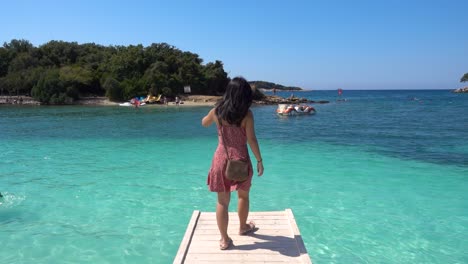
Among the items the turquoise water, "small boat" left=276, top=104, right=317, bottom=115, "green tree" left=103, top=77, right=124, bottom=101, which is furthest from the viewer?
"green tree" left=103, top=77, right=124, bottom=101

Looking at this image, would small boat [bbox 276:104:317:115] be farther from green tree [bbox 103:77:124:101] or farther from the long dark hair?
the long dark hair

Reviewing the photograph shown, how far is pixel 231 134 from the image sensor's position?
4059mm

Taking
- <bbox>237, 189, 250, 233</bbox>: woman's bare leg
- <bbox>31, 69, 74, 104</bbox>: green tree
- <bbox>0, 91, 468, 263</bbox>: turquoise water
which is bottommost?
<bbox>0, 91, 468, 263</bbox>: turquoise water

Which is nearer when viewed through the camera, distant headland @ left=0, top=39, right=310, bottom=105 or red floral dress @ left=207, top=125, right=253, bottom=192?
red floral dress @ left=207, top=125, right=253, bottom=192

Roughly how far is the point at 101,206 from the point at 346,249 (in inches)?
205

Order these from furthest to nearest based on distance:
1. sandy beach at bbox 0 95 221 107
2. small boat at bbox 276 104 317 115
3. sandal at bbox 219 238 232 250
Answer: sandy beach at bbox 0 95 221 107 < small boat at bbox 276 104 317 115 < sandal at bbox 219 238 232 250

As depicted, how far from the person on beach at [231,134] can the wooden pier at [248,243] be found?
0.20 metres

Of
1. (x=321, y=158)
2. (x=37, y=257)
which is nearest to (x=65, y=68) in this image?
(x=321, y=158)

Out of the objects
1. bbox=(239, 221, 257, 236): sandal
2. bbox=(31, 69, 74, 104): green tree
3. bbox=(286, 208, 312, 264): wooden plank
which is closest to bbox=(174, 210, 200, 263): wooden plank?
bbox=(239, 221, 257, 236): sandal

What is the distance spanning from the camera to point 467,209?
795 cm

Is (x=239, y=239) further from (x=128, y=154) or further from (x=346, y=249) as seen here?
(x=128, y=154)

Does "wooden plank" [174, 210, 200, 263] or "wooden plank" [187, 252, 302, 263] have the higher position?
"wooden plank" [174, 210, 200, 263]

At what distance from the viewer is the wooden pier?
4.06 meters

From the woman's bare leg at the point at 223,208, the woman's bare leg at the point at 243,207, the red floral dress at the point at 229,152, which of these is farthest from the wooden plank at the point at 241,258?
the red floral dress at the point at 229,152
